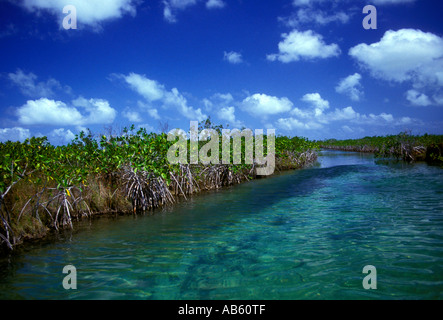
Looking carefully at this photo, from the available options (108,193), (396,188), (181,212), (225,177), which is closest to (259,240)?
(181,212)

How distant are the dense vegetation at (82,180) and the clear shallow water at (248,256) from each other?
3.01 ft

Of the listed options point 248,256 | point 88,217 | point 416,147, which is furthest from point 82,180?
point 416,147

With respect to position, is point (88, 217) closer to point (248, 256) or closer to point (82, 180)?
point (82, 180)

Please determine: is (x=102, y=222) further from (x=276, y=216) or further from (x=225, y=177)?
(x=225, y=177)

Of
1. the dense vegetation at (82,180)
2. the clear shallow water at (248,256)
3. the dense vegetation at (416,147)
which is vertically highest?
the dense vegetation at (416,147)

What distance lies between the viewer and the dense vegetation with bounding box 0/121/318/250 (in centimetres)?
728

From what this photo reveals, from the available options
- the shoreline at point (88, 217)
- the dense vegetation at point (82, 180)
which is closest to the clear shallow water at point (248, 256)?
the shoreline at point (88, 217)

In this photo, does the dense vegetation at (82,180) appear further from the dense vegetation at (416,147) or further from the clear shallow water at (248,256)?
the dense vegetation at (416,147)

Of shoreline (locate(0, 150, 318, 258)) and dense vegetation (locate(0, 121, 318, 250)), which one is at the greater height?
dense vegetation (locate(0, 121, 318, 250))

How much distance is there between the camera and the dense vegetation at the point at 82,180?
7281mm

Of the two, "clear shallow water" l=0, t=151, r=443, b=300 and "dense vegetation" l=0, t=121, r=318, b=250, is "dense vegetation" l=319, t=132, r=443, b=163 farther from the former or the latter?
"dense vegetation" l=0, t=121, r=318, b=250

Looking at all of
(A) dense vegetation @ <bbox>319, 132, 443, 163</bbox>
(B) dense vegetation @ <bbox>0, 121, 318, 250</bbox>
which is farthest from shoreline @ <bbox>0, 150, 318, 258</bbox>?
(A) dense vegetation @ <bbox>319, 132, 443, 163</bbox>

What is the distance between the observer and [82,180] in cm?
926

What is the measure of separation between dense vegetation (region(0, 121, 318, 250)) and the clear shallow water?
92 cm
